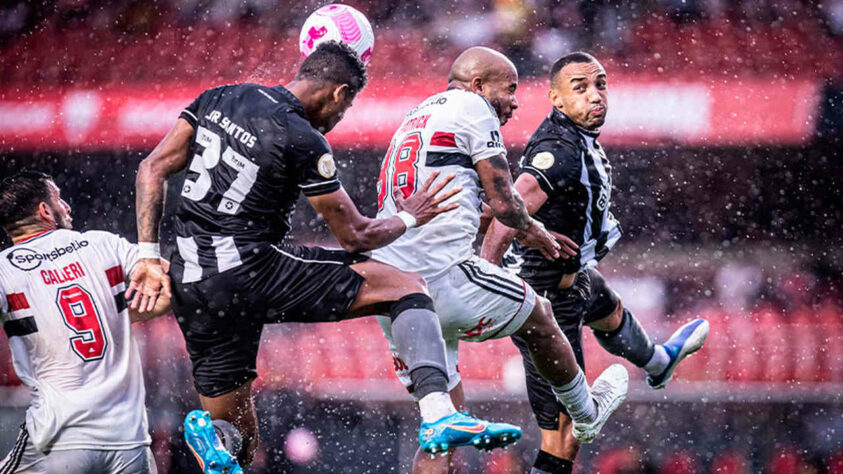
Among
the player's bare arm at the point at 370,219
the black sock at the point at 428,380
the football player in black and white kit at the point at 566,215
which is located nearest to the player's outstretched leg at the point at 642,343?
the football player in black and white kit at the point at 566,215

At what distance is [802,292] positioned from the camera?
1052 centimetres

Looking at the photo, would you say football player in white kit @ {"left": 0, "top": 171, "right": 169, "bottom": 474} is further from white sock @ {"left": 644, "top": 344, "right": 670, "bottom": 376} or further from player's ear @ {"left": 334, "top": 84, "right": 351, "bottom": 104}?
white sock @ {"left": 644, "top": 344, "right": 670, "bottom": 376}

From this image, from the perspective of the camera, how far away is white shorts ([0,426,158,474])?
12.9 feet

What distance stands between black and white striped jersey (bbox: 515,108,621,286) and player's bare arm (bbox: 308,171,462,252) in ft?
3.34

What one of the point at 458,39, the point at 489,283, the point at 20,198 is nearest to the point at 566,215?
the point at 489,283

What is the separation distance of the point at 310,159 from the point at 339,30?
121 centimetres

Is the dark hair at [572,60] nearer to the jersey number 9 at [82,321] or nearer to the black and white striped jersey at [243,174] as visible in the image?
the black and white striped jersey at [243,174]

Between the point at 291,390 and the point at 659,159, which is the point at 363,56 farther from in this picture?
the point at 659,159

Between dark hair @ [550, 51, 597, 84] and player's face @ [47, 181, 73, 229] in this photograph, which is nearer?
player's face @ [47, 181, 73, 229]

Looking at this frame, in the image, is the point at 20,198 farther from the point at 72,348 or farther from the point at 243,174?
the point at 243,174

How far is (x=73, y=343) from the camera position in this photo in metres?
3.97

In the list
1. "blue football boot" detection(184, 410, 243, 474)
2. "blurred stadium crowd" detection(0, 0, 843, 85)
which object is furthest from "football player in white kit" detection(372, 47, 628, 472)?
"blurred stadium crowd" detection(0, 0, 843, 85)

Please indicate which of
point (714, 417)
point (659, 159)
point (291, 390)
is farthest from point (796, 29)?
point (291, 390)

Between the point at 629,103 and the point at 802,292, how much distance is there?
2623mm
